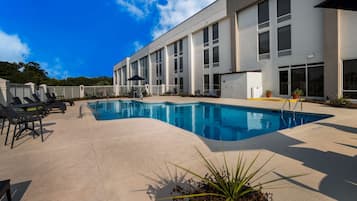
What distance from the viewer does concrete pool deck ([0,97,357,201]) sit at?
7.47 feet

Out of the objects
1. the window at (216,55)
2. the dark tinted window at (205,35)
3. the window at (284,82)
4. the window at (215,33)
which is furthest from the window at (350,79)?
the dark tinted window at (205,35)

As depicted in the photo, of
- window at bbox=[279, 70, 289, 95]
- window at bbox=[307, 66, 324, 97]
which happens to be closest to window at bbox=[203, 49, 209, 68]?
window at bbox=[279, 70, 289, 95]

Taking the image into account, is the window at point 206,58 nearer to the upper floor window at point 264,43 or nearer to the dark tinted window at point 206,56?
the dark tinted window at point 206,56

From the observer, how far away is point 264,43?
14.5m

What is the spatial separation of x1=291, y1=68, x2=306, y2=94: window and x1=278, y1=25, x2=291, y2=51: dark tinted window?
1677mm

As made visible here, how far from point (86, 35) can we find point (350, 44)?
116 m

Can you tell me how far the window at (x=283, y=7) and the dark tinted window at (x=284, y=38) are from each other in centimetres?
96

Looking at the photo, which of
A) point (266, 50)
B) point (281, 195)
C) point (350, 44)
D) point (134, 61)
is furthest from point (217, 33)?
point (134, 61)

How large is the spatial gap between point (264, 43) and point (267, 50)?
624 mm

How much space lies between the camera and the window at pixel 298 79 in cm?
1223

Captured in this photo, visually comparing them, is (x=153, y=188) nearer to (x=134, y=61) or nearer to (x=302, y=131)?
(x=302, y=131)

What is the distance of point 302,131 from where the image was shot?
16.2 ft

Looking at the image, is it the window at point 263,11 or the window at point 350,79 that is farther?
the window at point 263,11

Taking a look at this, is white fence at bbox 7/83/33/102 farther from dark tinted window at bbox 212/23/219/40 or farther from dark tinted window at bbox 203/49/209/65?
dark tinted window at bbox 212/23/219/40
